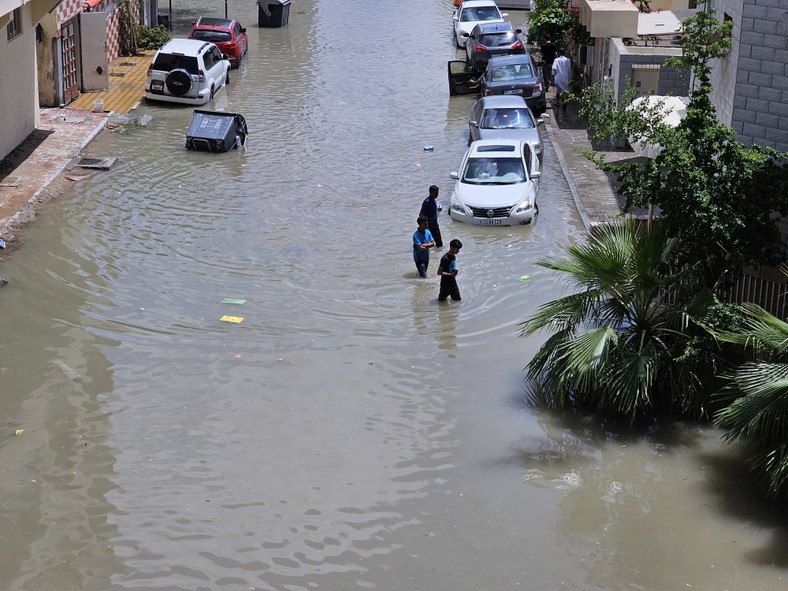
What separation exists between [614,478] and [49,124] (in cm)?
1973

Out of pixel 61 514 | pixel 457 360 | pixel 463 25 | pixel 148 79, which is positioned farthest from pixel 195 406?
pixel 463 25

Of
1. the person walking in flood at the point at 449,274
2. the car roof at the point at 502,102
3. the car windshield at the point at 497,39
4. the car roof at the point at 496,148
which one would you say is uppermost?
the car windshield at the point at 497,39

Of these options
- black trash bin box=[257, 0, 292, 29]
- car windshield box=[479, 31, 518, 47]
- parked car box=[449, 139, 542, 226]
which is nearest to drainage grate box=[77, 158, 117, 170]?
parked car box=[449, 139, 542, 226]

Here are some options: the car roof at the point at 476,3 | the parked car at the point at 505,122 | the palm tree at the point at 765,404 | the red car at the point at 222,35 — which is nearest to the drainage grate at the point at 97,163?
the parked car at the point at 505,122

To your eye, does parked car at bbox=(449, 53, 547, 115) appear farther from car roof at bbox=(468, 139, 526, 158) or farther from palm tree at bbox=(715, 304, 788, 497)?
palm tree at bbox=(715, 304, 788, 497)

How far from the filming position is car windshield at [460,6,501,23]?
41.3m

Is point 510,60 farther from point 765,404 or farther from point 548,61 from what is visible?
point 765,404

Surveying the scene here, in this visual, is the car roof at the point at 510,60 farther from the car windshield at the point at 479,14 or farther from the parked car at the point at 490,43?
the car windshield at the point at 479,14

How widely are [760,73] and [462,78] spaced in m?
19.3

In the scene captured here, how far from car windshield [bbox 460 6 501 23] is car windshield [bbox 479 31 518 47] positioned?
493 centimetres

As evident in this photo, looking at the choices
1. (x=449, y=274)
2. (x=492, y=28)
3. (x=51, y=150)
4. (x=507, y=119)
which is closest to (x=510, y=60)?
(x=507, y=119)

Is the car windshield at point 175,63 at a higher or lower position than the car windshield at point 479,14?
lower

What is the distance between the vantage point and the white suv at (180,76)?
100 ft

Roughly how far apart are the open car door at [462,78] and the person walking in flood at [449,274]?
16.1 metres
